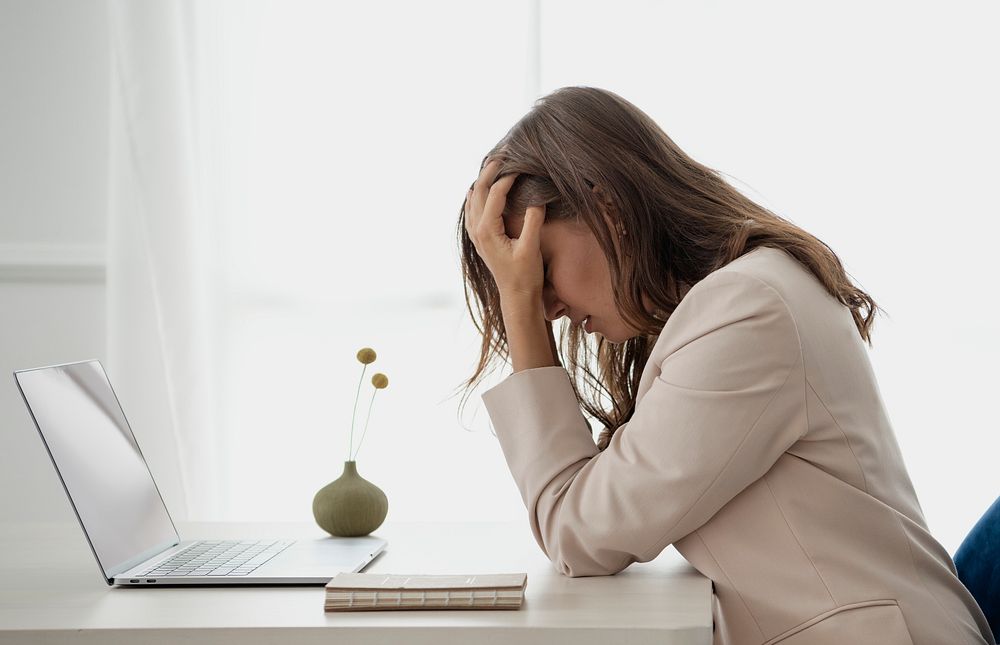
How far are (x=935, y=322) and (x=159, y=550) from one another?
206 cm

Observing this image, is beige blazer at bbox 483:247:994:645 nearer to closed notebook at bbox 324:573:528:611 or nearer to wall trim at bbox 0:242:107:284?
closed notebook at bbox 324:573:528:611

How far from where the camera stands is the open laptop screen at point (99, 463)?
3.30 ft

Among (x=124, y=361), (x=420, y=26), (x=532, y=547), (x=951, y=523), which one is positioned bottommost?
(x=951, y=523)

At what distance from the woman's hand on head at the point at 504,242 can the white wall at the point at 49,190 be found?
1.76m

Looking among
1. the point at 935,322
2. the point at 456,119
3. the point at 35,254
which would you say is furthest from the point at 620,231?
the point at 35,254

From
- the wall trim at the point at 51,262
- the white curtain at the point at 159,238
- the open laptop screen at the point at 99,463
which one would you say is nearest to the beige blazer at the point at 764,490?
the open laptop screen at the point at 99,463

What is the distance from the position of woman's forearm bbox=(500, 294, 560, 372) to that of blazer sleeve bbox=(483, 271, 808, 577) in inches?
6.4

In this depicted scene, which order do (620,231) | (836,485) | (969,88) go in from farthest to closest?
(969,88) < (620,231) < (836,485)

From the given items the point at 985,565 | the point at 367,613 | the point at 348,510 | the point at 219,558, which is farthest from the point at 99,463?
the point at 985,565

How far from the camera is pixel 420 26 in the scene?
254 cm

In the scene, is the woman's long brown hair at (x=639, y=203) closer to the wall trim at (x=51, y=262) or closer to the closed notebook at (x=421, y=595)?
the closed notebook at (x=421, y=595)

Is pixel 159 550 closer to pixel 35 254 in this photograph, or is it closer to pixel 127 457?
pixel 127 457

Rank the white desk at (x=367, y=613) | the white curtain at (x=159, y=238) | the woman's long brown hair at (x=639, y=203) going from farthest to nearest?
the white curtain at (x=159, y=238) → the woman's long brown hair at (x=639, y=203) → the white desk at (x=367, y=613)

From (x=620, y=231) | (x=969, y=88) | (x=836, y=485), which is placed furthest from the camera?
(x=969, y=88)
